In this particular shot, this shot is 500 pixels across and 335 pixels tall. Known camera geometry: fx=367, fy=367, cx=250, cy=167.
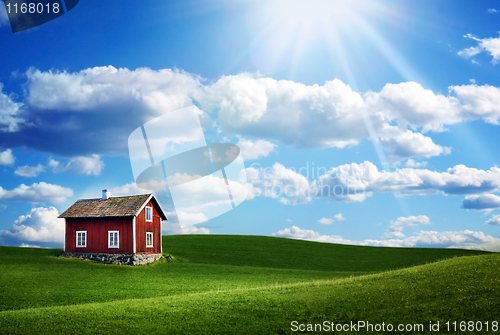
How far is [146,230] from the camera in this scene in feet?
150

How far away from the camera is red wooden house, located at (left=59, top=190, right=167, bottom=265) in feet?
142

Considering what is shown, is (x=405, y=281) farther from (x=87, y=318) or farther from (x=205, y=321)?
(x=87, y=318)

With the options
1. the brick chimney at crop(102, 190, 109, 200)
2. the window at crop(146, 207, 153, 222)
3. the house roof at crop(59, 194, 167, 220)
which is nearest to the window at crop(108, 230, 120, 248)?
the house roof at crop(59, 194, 167, 220)

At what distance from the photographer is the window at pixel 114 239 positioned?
4344 cm

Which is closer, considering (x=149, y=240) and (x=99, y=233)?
(x=99, y=233)

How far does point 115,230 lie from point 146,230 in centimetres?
373

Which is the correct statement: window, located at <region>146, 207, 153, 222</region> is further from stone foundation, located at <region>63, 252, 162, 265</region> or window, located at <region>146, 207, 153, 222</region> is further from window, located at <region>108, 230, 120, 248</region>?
stone foundation, located at <region>63, 252, 162, 265</region>

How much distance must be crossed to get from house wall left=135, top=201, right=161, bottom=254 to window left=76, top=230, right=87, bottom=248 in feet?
23.4

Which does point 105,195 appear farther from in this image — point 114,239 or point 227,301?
point 227,301

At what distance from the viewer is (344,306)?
55.8 feet

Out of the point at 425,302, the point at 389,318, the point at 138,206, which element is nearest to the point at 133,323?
the point at 389,318

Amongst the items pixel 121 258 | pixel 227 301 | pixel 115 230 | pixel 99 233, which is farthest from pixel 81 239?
pixel 227 301

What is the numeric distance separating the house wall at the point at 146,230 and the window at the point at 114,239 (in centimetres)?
233

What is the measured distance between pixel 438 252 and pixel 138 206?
59.4 m
